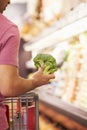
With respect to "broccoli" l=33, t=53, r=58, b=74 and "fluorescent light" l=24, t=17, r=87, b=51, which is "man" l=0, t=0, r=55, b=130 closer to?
"broccoli" l=33, t=53, r=58, b=74

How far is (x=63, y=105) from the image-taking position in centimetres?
346

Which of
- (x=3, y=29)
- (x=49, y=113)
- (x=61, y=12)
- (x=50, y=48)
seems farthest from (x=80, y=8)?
(x=3, y=29)

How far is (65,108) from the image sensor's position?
3.34m

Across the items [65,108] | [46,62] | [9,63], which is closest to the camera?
[9,63]

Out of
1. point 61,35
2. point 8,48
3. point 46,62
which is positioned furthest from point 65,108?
point 8,48

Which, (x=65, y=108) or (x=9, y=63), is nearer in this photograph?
(x=9, y=63)

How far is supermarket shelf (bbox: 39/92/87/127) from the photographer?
9.77ft

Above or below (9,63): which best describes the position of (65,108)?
below

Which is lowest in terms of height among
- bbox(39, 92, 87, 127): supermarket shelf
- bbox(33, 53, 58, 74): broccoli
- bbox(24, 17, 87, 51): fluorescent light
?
bbox(39, 92, 87, 127): supermarket shelf

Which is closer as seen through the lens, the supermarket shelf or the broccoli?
the broccoli

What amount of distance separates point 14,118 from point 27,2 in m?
2.81

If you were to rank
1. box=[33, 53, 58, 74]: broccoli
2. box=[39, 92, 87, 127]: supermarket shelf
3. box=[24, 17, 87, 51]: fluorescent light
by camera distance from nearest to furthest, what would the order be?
1. box=[33, 53, 58, 74]: broccoli
2. box=[39, 92, 87, 127]: supermarket shelf
3. box=[24, 17, 87, 51]: fluorescent light

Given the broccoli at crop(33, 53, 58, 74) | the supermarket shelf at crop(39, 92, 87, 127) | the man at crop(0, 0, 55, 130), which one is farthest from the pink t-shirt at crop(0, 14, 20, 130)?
the supermarket shelf at crop(39, 92, 87, 127)

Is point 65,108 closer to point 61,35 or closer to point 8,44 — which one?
point 61,35
